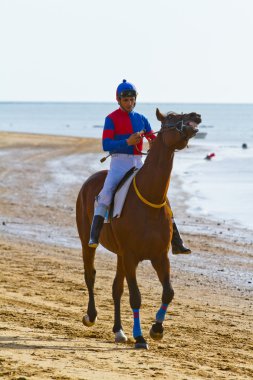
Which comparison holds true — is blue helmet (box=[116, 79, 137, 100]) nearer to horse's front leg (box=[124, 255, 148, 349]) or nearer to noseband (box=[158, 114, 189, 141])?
noseband (box=[158, 114, 189, 141])

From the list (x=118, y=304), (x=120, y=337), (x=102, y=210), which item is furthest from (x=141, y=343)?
(x=102, y=210)

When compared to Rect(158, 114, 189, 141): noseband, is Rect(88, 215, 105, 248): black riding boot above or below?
below

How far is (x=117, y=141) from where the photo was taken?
10.3 meters

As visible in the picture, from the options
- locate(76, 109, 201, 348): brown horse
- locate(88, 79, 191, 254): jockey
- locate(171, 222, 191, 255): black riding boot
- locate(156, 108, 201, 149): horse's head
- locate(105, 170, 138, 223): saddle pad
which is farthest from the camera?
locate(171, 222, 191, 255): black riding boot

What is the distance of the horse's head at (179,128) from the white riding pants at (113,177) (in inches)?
36.9

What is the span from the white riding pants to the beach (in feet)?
5.21

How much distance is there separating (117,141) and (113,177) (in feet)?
1.55

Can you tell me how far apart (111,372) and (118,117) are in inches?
135

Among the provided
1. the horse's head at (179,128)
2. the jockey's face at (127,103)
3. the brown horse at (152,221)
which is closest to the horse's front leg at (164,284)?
the brown horse at (152,221)

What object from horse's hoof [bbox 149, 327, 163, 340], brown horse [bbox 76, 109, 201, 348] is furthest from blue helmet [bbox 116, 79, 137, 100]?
horse's hoof [bbox 149, 327, 163, 340]

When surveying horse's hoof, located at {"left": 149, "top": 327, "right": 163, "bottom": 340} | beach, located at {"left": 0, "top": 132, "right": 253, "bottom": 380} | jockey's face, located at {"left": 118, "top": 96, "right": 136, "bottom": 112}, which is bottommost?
beach, located at {"left": 0, "top": 132, "right": 253, "bottom": 380}

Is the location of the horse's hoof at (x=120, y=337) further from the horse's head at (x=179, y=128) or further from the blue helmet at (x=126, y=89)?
the blue helmet at (x=126, y=89)

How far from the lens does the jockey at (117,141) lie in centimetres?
1042

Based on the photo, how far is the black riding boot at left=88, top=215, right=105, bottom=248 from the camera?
10.5m
